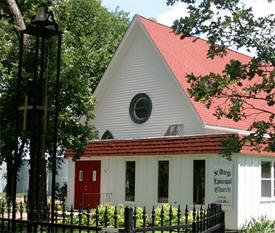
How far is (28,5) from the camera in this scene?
79.5 ft

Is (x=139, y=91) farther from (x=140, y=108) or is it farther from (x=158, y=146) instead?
(x=158, y=146)

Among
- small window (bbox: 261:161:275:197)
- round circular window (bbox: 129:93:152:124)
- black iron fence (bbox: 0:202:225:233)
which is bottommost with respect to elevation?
black iron fence (bbox: 0:202:225:233)

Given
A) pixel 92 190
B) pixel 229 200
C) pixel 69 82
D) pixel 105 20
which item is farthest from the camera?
pixel 105 20

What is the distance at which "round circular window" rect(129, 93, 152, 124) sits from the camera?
86.2ft

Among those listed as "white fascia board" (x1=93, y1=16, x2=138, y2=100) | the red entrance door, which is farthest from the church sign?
"white fascia board" (x1=93, y1=16, x2=138, y2=100)

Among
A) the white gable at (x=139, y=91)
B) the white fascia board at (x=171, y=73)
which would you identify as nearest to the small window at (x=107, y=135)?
the white gable at (x=139, y=91)

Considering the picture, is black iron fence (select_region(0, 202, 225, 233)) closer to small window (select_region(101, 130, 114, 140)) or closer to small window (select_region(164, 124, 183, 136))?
small window (select_region(164, 124, 183, 136))

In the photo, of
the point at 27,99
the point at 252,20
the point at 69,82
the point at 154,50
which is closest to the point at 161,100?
the point at 154,50

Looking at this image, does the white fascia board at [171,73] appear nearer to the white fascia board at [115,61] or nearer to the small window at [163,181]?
the white fascia board at [115,61]

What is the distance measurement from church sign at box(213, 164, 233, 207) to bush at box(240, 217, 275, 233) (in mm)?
1032

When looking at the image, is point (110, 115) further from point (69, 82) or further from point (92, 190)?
point (69, 82)

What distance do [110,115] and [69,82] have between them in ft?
29.7

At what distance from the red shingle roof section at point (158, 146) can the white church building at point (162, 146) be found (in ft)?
0.13

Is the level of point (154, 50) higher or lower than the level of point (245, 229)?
higher
